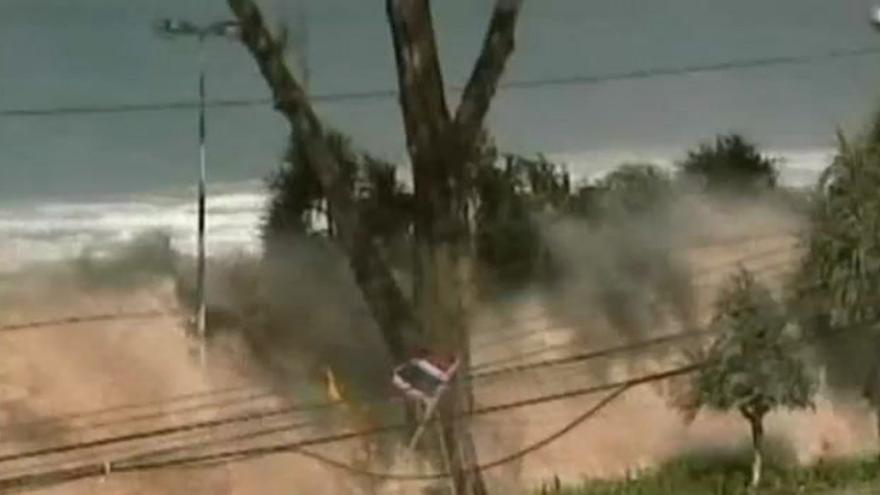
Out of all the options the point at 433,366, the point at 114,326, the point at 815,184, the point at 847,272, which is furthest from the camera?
the point at 815,184

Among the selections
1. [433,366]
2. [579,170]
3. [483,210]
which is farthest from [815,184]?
[433,366]

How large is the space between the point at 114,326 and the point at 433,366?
2021mm

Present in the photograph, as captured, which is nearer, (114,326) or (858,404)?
(114,326)

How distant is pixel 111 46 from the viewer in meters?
12.8

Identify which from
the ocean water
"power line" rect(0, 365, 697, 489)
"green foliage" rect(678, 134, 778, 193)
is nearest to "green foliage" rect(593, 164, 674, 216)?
"green foliage" rect(678, 134, 778, 193)

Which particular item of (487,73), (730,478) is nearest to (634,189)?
(730,478)

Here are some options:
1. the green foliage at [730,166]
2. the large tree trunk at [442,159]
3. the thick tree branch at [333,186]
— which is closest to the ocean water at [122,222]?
the thick tree branch at [333,186]

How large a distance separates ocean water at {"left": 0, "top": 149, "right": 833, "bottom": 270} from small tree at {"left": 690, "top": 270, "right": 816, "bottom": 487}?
2.68 metres

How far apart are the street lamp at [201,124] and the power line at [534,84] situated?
0.17 meters

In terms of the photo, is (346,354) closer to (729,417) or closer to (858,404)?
(729,417)

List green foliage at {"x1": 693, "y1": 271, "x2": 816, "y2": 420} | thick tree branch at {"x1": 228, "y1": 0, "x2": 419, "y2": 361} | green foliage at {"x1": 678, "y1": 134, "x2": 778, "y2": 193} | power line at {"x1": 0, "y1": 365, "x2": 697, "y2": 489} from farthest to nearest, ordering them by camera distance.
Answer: green foliage at {"x1": 678, "y1": 134, "x2": 778, "y2": 193} < green foliage at {"x1": 693, "y1": 271, "x2": 816, "y2": 420} < power line at {"x1": 0, "y1": 365, "x2": 697, "y2": 489} < thick tree branch at {"x1": 228, "y1": 0, "x2": 419, "y2": 361}

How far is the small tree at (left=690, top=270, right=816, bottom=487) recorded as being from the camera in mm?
12953

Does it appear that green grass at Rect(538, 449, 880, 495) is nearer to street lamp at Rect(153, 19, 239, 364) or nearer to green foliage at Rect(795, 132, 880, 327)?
green foliage at Rect(795, 132, 880, 327)

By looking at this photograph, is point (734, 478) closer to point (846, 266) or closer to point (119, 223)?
point (846, 266)
